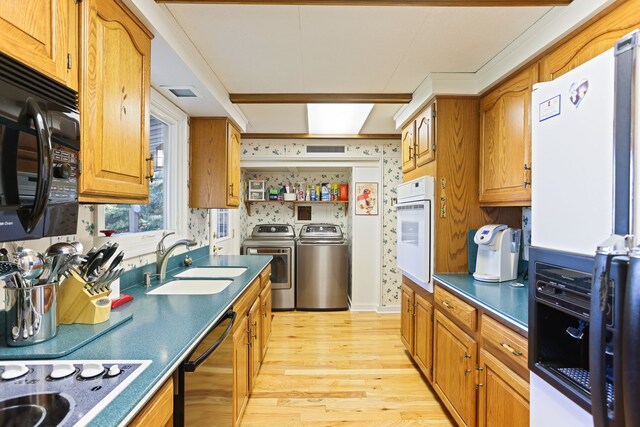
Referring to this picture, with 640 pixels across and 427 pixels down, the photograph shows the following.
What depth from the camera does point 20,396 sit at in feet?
2.46

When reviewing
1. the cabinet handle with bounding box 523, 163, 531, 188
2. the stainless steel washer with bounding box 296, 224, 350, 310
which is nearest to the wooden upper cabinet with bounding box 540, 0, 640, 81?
the cabinet handle with bounding box 523, 163, 531, 188

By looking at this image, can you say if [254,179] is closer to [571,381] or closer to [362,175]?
[362,175]

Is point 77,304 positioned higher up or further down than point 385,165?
further down

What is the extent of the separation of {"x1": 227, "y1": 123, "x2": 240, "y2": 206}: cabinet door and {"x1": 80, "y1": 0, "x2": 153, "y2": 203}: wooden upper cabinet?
4.40 feet

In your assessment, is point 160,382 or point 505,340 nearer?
point 160,382

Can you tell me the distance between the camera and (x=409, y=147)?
116 inches

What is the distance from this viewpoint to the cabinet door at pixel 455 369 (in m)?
1.73

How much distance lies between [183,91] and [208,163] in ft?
2.26

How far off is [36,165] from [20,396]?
1.80 ft

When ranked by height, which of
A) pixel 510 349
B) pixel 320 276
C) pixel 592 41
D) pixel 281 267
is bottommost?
pixel 320 276

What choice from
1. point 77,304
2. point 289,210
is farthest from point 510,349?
point 289,210

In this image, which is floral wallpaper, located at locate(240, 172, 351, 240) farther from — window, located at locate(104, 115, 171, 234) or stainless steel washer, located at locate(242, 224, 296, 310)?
window, located at locate(104, 115, 171, 234)

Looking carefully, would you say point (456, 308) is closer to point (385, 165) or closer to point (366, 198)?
point (366, 198)

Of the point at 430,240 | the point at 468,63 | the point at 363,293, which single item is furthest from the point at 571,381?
the point at 363,293
